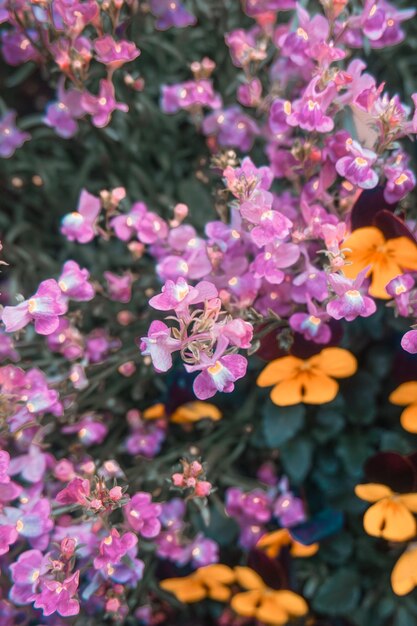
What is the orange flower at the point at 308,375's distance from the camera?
2.57ft

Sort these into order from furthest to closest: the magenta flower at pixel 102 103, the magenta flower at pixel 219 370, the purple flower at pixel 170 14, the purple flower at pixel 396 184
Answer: the purple flower at pixel 170 14
the magenta flower at pixel 102 103
the purple flower at pixel 396 184
the magenta flower at pixel 219 370

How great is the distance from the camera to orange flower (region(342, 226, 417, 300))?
0.72 m

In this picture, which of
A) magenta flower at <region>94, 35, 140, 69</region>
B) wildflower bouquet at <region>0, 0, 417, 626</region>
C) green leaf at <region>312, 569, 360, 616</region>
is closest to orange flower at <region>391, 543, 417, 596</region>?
wildflower bouquet at <region>0, 0, 417, 626</region>

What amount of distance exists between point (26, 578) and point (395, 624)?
43cm

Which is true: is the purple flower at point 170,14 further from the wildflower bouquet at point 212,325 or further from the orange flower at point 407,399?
the orange flower at point 407,399

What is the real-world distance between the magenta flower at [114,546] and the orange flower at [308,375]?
21 centimetres

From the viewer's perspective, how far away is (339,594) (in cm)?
88

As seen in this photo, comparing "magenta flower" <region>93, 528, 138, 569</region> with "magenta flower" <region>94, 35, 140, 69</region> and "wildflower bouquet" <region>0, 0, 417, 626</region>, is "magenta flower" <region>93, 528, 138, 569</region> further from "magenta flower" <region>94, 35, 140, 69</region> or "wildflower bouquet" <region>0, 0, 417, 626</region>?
"magenta flower" <region>94, 35, 140, 69</region>

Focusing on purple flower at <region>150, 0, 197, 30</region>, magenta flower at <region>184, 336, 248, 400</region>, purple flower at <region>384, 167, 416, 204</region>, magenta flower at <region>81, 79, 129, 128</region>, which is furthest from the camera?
purple flower at <region>150, 0, 197, 30</region>

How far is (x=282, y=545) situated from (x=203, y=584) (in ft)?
0.40

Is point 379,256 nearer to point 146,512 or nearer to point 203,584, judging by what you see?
point 146,512

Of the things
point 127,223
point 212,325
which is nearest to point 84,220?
point 127,223

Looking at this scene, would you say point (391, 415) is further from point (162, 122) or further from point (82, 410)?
point (162, 122)

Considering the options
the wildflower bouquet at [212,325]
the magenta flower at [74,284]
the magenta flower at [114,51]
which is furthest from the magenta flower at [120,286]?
the magenta flower at [114,51]
